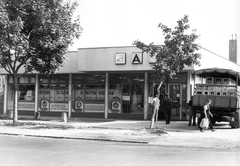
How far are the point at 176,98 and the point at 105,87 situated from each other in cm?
549

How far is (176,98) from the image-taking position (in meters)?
23.2

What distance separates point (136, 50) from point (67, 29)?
548 cm

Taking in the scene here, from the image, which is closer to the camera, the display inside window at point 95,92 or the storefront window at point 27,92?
the display inside window at point 95,92

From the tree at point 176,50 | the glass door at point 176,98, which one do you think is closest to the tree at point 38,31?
the tree at point 176,50

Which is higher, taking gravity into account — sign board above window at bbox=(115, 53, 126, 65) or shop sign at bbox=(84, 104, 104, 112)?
sign board above window at bbox=(115, 53, 126, 65)

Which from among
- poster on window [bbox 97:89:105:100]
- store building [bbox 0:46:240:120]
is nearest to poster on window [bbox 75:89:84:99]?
store building [bbox 0:46:240:120]

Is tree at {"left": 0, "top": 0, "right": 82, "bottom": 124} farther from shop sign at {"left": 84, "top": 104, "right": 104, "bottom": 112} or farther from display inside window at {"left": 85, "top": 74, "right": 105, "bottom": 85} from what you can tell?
shop sign at {"left": 84, "top": 104, "right": 104, "bottom": 112}

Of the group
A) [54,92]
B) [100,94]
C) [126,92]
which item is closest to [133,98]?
[126,92]

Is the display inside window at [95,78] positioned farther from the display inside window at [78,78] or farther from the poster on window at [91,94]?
the poster on window at [91,94]

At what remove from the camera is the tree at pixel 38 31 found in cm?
1734

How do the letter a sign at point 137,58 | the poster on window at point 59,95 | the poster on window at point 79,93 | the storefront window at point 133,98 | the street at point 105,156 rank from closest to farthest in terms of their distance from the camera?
the street at point 105,156
the letter a sign at point 137,58
the storefront window at point 133,98
the poster on window at point 79,93
the poster on window at point 59,95

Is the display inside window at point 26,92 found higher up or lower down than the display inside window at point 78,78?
lower down

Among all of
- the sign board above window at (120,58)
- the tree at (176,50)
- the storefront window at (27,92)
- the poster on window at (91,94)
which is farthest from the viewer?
the storefront window at (27,92)

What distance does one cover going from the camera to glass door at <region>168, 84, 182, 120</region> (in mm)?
23109
